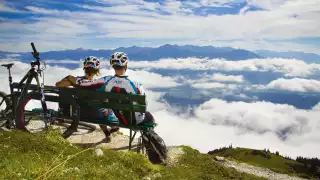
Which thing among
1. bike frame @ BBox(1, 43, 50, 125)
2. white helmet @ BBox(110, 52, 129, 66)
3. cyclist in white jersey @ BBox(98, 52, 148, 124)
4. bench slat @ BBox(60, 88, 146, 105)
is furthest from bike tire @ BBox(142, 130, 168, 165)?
bike frame @ BBox(1, 43, 50, 125)

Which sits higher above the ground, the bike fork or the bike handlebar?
the bike handlebar

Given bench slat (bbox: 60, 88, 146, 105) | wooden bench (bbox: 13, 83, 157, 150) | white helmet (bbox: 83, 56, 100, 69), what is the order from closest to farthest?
bench slat (bbox: 60, 88, 146, 105), wooden bench (bbox: 13, 83, 157, 150), white helmet (bbox: 83, 56, 100, 69)

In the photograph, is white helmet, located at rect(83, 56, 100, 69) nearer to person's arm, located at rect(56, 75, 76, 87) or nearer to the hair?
the hair

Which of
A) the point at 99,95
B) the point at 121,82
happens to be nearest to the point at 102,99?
the point at 99,95

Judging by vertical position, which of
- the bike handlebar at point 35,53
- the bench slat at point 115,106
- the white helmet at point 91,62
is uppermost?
the bike handlebar at point 35,53

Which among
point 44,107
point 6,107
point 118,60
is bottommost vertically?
point 6,107

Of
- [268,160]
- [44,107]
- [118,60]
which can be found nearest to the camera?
[118,60]

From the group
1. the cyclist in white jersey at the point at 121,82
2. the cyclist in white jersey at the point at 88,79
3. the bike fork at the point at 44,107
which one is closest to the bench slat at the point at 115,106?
the cyclist in white jersey at the point at 121,82

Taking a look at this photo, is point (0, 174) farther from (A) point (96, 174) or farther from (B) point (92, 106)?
(B) point (92, 106)

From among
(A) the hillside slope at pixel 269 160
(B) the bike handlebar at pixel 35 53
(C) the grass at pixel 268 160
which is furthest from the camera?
(C) the grass at pixel 268 160

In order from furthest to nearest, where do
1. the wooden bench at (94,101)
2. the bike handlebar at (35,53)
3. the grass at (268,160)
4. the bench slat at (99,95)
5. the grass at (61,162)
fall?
the grass at (268,160) → the wooden bench at (94,101) → the bench slat at (99,95) → the bike handlebar at (35,53) → the grass at (61,162)

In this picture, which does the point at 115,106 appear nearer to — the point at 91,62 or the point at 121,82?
the point at 121,82

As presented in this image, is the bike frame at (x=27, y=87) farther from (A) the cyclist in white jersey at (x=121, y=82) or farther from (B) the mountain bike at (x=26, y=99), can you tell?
(A) the cyclist in white jersey at (x=121, y=82)

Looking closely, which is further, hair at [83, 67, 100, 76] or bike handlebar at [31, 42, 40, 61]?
hair at [83, 67, 100, 76]
